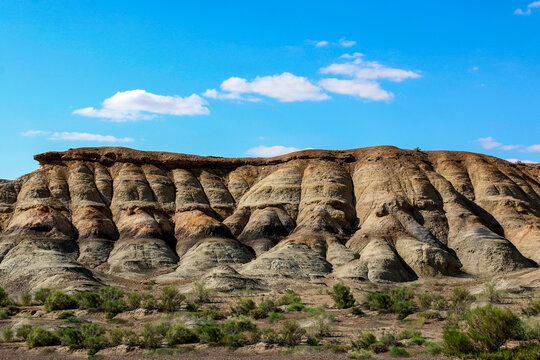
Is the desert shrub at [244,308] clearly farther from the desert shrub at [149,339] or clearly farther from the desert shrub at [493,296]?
the desert shrub at [493,296]

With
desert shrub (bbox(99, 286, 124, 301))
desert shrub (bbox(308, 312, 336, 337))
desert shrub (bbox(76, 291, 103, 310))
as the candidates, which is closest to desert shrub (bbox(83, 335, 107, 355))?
desert shrub (bbox(308, 312, 336, 337))

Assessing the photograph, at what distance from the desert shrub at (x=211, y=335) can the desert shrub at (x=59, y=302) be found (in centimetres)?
1342

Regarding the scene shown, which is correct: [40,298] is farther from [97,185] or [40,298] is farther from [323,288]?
[97,185]

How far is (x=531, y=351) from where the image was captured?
23594 millimetres

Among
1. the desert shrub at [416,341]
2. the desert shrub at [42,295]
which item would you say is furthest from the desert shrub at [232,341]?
the desert shrub at [42,295]

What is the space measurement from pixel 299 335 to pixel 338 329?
4429 mm

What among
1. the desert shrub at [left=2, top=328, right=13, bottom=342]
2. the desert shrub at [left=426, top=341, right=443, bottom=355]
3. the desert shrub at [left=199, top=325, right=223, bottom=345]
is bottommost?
the desert shrub at [left=2, top=328, right=13, bottom=342]

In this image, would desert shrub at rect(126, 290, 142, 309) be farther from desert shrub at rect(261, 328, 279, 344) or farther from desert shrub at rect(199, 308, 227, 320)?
desert shrub at rect(261, 328, 279, 344)

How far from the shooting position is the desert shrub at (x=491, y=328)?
2467 cm

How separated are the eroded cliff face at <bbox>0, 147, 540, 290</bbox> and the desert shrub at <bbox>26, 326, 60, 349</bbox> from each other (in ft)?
54.1

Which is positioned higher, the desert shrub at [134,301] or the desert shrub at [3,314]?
the desert shrub at [134,301]

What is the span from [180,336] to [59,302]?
1335 cm

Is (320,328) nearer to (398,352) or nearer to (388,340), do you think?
(388,340)

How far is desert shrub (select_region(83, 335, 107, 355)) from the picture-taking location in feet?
88.8
